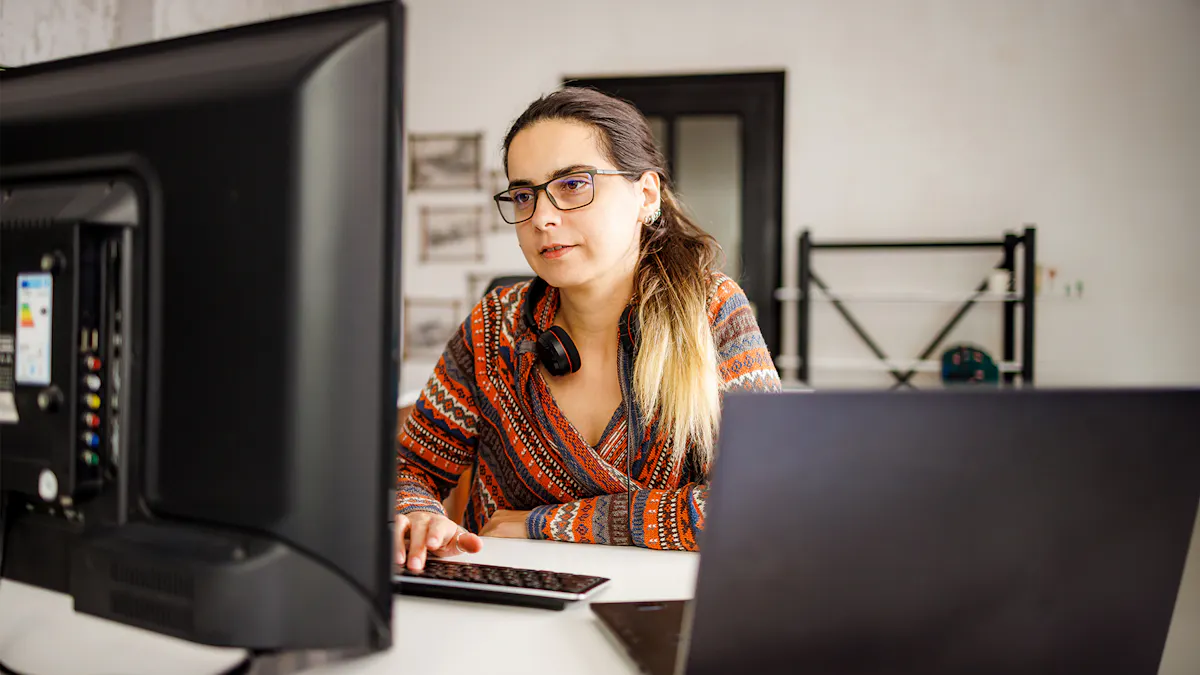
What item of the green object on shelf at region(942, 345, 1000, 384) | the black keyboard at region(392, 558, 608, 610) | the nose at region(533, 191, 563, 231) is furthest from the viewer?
the green object on shelf at region(942, 345, 1000, 384)

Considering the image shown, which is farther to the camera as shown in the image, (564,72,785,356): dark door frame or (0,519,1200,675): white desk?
(564,72,785,356): dark door frame

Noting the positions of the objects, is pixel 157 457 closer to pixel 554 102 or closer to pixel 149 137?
pixel 149 137

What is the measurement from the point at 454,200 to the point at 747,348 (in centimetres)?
300

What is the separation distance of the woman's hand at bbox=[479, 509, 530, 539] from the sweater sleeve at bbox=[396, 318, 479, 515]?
6.2 inches

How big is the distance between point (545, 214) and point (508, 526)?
0.43 metres

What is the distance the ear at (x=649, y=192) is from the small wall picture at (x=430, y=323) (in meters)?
2.72

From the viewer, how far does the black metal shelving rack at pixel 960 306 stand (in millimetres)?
3348

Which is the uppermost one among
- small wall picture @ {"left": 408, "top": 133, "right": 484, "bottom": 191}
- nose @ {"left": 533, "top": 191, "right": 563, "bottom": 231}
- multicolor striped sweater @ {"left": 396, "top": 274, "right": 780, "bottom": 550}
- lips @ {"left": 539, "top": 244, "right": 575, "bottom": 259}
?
small wall picture @ {"left": 408, "top": 133, "right": 484, "bottom": 191}

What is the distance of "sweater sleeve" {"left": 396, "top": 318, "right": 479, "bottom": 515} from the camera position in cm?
123

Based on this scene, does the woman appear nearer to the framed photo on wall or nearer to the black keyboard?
the black keyboard

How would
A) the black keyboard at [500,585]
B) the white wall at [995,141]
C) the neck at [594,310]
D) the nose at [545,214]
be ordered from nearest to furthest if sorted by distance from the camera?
the black keyboard at [500,585] → the nose at [545,214] → the neck at [594,310] → the white wall at [995,141]

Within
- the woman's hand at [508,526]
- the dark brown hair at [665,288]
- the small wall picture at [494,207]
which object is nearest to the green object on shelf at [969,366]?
the small wall picture at [494,207]

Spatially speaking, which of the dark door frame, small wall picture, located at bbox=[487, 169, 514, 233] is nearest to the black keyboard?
the dark door frame

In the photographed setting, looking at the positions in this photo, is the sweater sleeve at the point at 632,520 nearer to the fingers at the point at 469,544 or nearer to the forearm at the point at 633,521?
the forearm at the point at 633,521
